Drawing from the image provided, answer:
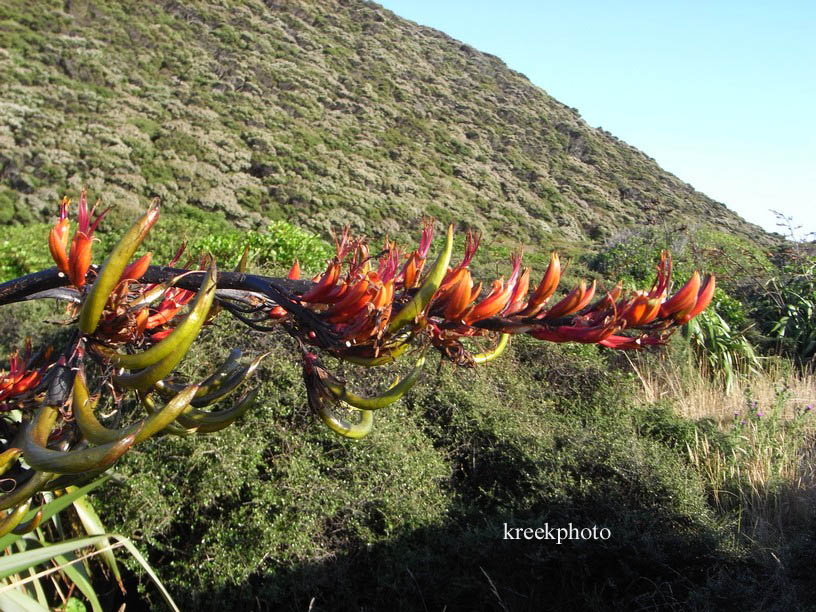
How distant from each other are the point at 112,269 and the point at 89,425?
8.4 inches

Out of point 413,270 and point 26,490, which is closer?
point 26,490

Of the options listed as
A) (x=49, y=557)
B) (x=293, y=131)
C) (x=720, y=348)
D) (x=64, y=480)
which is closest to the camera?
(x=64, y=480)

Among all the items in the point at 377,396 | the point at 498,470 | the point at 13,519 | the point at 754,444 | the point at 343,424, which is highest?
the point at 377,396

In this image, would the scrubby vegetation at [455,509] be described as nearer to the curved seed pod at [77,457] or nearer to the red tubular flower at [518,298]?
the red tubular flower at [518,298]

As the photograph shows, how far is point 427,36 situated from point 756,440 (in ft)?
132

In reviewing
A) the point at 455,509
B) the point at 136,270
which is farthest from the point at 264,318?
the point at 455,509

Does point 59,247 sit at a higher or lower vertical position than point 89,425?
higher

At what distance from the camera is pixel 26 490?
0.89m

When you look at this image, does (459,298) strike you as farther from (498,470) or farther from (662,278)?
Answer: (498,470)

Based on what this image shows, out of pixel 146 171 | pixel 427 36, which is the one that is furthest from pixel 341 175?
pixel 427 36

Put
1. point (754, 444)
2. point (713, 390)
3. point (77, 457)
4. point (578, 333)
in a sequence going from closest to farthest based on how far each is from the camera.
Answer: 1. point (77, 457)
2. point (578, 333)
3. point (754, 444)
4. point (713, 390)

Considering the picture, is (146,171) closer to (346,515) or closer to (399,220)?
(399,220)

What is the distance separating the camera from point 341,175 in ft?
68.2

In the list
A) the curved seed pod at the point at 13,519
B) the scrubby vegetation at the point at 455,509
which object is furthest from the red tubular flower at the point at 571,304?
the scrubby vegetation at the point at 455,509
